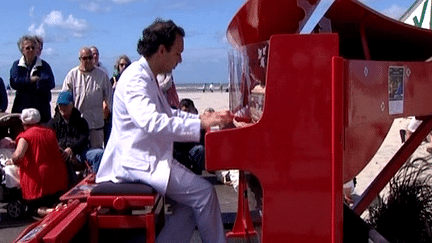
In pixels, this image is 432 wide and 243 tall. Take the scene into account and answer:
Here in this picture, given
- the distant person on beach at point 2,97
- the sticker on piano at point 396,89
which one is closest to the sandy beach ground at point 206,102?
the distant person on beach at point 2,97

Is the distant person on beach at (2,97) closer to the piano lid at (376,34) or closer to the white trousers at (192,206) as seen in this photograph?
the white trousers at (192,206)

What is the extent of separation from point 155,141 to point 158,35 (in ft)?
2.00

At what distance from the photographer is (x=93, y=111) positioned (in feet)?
26.1

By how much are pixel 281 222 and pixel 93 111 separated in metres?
5.47

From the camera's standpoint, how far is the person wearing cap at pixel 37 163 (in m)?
6.12

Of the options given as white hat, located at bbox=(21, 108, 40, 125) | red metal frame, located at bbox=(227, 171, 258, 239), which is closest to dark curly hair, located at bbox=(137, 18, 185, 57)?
red metal frame, located at bbox=(227, 171, 258, 239)

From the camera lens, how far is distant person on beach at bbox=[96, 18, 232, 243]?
3.39 meters

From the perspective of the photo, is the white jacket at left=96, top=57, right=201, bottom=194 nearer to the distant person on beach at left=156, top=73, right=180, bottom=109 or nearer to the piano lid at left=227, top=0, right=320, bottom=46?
the piano lid at left=227, top=0, right=320, bottom=46

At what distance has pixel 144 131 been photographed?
11.1 ft

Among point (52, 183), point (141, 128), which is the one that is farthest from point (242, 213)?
point (52, 183)

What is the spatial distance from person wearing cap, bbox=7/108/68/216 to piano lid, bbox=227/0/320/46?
3.22 metres

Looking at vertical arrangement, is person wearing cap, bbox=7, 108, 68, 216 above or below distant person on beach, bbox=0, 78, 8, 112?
below

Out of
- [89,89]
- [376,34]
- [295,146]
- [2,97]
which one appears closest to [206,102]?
[89,89]

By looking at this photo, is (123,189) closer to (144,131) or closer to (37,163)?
(144,131)
